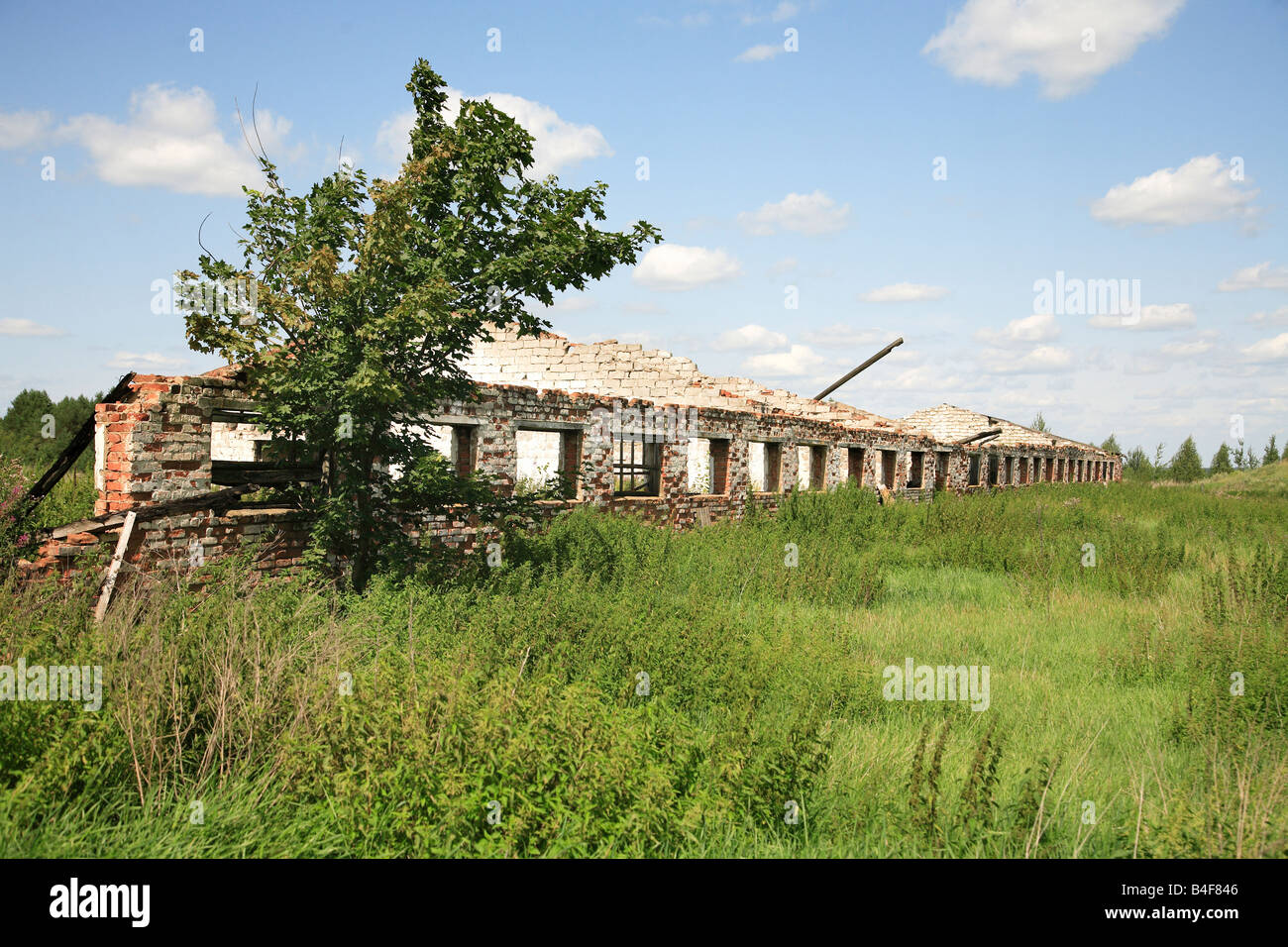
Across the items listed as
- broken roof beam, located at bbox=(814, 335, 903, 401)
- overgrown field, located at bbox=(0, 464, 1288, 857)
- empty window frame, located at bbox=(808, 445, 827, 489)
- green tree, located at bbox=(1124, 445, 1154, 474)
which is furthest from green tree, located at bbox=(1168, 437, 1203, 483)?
overgrown field, located at bbox=(0, 464, 1288, 857)

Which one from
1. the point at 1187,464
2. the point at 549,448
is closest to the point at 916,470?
the point at 549,448

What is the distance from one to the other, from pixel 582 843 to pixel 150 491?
581 cm

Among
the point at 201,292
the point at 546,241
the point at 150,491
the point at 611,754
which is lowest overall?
the point at 611,754

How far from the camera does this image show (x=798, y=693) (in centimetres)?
511

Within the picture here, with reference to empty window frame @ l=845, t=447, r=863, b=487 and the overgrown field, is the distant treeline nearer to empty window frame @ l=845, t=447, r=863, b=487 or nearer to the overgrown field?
the overgrown field

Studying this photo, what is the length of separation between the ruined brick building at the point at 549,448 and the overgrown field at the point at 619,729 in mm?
728

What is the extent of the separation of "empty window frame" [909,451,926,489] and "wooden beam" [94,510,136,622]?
2160 centimetres

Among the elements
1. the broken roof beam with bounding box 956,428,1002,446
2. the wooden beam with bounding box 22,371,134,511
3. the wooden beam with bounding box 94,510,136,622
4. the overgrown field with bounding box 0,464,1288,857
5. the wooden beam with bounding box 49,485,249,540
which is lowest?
the overgrown field with bounding box 0,464,1288,857

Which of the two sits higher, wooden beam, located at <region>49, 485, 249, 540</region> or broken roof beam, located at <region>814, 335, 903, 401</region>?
broken roof beam, located at <region>814, 335, 903, 401</region>

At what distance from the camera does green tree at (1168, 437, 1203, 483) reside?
6062cm

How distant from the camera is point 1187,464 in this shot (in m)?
63.5

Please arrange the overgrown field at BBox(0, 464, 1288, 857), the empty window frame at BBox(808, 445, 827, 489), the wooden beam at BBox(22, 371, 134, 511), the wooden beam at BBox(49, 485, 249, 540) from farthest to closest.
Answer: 1. the empty window frame at BBox(808, 445, 827, 489)
2. the wooden beam at BBox(22, 371, 134, 511)
3. the wooden beam at BBox(49, 485, 249, 540)
4. the overgrown field at BBox(0, 464, 1288, 857)

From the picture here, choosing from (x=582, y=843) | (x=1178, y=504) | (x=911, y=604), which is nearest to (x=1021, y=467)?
(x=1178, y=504)
